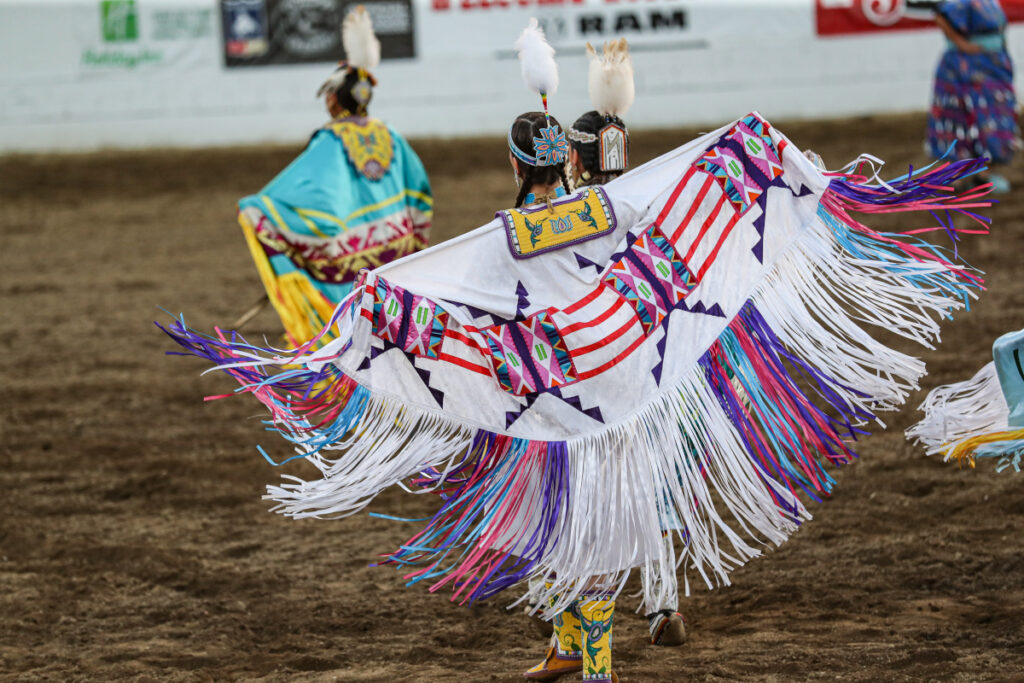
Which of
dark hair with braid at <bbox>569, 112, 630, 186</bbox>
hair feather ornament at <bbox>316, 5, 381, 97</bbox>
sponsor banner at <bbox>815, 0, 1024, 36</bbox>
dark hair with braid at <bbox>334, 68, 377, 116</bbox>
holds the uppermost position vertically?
sponsor banner at <bbox>815, 0, 1024, 36</bbox>

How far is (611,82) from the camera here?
3223mm

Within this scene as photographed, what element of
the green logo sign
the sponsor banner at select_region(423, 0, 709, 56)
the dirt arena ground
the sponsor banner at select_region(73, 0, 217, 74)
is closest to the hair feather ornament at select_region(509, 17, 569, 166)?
the dirt arena ground

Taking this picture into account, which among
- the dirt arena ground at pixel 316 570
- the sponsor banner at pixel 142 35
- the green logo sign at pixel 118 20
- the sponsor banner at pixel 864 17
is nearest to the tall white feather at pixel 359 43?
the dirt arena ground at pixel 316 570

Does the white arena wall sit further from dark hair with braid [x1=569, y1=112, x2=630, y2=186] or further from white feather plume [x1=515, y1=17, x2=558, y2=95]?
white feather plume [x1=515, y1=17, x2=558, y2=95]

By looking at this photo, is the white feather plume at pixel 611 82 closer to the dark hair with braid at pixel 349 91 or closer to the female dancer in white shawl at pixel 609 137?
the female dancer in white shawl at pixel 609 137

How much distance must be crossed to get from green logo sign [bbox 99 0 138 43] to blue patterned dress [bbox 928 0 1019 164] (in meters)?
7.91

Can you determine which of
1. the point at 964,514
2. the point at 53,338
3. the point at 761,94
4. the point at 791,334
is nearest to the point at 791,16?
the point at 761,94

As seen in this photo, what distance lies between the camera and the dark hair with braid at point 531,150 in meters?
2.80

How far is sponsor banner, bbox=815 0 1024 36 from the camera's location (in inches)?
472

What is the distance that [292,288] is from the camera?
484cm

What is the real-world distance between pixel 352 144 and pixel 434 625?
2326 millimetres

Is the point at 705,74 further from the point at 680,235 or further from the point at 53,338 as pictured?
the point at 680,235

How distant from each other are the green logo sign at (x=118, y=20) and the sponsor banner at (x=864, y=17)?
7.06 meters

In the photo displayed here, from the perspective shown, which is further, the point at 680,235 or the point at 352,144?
the point at 352,144
